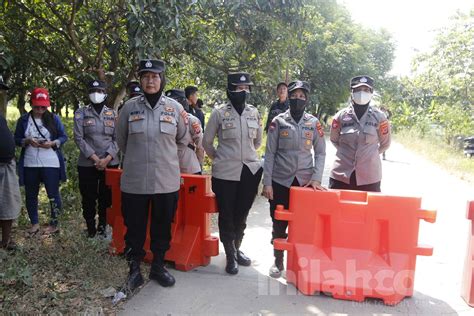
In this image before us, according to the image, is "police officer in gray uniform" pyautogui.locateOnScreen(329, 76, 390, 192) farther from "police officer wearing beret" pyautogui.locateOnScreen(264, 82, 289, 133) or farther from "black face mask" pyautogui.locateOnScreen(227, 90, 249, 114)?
"police officer wearing beret" pyautogui.locateOnScreen(264, 82, 289, 133)

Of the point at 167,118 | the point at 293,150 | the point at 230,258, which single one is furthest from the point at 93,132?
the point at 293,150

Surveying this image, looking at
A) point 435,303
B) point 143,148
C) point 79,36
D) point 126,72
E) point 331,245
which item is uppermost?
point 79,36

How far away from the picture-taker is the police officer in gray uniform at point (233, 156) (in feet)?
12.9

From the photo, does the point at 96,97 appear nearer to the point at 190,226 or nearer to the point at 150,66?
the point at 150,66

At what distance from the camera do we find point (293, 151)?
384cm

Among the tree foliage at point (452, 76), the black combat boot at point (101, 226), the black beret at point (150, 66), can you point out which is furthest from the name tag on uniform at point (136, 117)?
the tree foliage at point (452, 76)

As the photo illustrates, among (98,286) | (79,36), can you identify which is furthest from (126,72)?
(98,286)

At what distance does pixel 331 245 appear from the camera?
11.8 feet

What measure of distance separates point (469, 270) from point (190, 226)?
8.13ft

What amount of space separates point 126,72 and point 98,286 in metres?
4.93

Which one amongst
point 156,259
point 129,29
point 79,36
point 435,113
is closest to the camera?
point 156,259

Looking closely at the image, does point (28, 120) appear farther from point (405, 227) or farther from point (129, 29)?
point (405, 227)

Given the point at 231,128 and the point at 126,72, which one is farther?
the point at 126,72

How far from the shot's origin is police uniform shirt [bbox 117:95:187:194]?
11.5 feet
